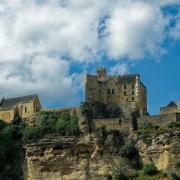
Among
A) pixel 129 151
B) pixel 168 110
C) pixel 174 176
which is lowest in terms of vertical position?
pixel 174 176

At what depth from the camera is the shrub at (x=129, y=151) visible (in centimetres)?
8469

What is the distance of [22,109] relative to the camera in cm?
9438

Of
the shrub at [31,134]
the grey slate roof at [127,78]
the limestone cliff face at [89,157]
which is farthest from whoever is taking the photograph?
the grey slate roof at [127,78]

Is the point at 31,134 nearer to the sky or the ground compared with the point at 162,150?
nearer to the sky

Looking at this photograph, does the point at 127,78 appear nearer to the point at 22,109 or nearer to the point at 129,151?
the point at 129,151

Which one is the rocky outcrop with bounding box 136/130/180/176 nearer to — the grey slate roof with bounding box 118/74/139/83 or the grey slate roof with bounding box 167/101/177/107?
the grey slate roof with bounding box 167/101/177/107

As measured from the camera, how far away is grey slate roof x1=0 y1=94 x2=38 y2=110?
9519cm

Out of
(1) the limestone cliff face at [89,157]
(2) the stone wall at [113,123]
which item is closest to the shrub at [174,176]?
(1) the limestone cliff face at [89,157]

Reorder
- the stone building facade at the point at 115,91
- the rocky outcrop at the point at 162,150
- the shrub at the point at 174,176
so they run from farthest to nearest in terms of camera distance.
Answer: the stone building facade at the point at 115,91 → the rocky outcrop at the point at 162,150 → the shrub at the point at 174,176

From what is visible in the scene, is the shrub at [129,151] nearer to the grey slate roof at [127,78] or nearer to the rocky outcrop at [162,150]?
the rocky outcrop at [162,150]

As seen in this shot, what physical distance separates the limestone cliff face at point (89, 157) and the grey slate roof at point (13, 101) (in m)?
7.47

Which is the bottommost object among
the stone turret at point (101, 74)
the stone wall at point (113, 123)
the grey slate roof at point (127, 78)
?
the stone wall at point (113, 123)

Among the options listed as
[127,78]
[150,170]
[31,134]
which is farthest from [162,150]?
[31,134]

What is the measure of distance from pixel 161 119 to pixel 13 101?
21.0m
